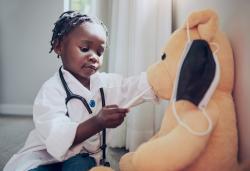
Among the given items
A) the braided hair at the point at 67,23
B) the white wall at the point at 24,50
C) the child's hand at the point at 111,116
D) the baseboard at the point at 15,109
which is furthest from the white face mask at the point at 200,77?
the baseboard at the point at 15,109

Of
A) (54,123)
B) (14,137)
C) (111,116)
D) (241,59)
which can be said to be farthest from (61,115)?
(14,137)

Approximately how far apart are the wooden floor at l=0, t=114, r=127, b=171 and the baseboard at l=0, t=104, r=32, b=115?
124 mm

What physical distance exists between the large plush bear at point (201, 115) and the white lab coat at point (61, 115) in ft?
0.59

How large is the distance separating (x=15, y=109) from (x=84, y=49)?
5.97 feet

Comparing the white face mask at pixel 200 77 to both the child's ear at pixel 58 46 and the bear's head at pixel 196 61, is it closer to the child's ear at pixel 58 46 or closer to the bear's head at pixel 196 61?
the bear's head at pixel 196 61

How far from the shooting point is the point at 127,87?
782 mm

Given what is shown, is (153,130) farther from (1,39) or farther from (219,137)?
(1,39)

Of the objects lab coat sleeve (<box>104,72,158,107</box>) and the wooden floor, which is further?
the wooden floor

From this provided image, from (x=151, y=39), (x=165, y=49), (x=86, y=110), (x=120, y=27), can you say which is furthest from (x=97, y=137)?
(x=120, y=27)

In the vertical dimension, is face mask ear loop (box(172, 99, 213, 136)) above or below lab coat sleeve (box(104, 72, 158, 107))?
above

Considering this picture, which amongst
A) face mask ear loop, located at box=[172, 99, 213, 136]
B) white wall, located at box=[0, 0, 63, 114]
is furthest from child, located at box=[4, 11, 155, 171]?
white wall, located at box=[0, 0, 63, 114]

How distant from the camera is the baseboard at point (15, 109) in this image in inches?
92.7

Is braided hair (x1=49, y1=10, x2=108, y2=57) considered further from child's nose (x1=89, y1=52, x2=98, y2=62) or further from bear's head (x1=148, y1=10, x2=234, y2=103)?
bear's head (x1=148, y1=10, x2=234, y2=103)

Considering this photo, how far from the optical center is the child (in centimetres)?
61
